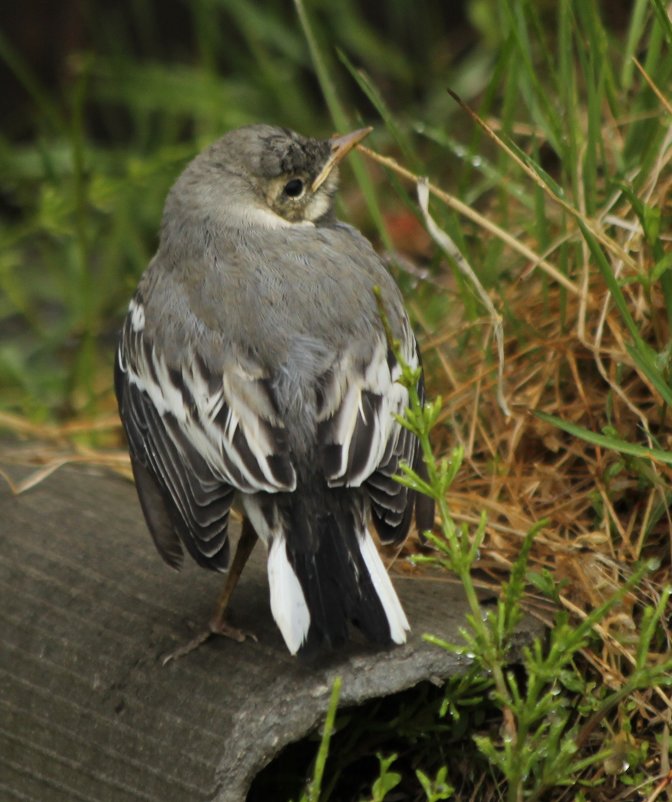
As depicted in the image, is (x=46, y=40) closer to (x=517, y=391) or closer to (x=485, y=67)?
(x=485, y=67)

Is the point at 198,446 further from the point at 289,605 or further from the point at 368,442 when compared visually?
the point at 289,605

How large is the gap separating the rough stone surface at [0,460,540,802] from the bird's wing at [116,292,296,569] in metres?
0.28

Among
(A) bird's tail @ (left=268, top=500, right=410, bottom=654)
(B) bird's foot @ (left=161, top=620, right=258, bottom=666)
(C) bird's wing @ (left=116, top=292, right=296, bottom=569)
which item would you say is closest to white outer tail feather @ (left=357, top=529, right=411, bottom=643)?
(A) bird's tail @ (left=268, top=500, right=410, bottom=654)

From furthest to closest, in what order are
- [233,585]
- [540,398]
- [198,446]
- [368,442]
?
[540,398], [233,585], [198,446], [368,442]

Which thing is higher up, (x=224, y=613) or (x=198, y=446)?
(x=198, y=446)

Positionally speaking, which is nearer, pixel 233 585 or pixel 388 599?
pixel 388 599

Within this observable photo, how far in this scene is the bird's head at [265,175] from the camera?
4.07 m

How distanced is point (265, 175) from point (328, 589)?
4.87 feet

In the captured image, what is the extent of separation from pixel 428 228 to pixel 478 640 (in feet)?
4.76

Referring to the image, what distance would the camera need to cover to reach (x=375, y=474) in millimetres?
3299

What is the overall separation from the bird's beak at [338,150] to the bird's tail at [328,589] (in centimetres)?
132

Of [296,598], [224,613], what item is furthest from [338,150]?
[296,598]

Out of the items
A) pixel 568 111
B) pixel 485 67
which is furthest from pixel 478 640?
pixel 485 67

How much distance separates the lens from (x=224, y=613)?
3.47 m
